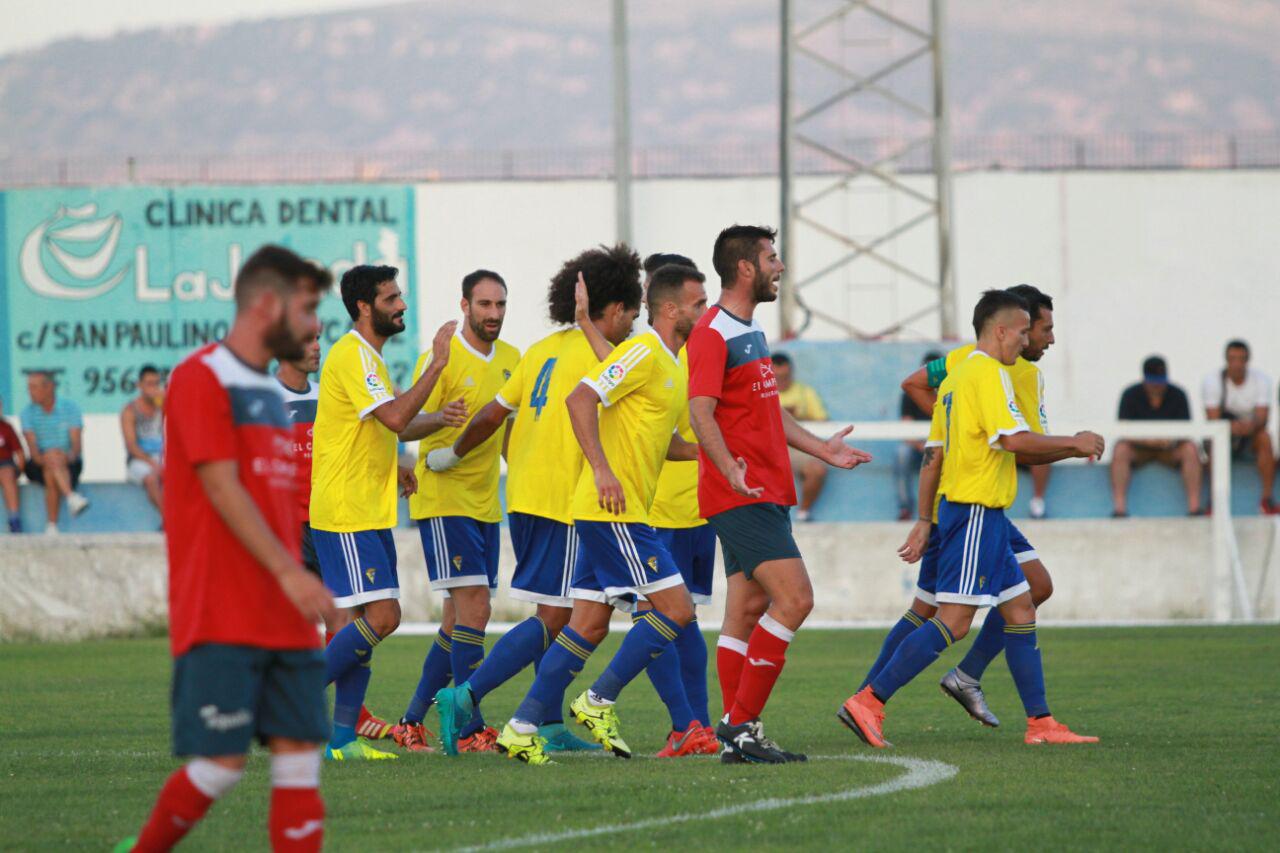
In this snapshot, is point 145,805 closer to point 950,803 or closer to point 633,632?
point 633,632

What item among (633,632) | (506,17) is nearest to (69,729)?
Result: (633,632)

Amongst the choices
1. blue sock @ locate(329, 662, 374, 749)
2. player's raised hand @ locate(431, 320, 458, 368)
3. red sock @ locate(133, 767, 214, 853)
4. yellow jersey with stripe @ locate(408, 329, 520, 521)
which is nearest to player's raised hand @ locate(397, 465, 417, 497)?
yellow jersey with stripe @ locate(408, 329, 520, 521)

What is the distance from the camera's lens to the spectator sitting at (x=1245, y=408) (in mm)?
19438

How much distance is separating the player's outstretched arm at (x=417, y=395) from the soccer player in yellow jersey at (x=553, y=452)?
1.77 ft

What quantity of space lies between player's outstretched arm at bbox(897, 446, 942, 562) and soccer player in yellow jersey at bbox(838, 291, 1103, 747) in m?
0.21

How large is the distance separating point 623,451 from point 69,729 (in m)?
3.69

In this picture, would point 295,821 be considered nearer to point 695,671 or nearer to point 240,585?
point 240,585

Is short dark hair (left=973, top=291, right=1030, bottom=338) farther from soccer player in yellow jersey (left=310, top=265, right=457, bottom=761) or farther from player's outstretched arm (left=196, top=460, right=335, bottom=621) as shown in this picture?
player's outstretched arm (left=196, top=460, right=335, bottom=621)

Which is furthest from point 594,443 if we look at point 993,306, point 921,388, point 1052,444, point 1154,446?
point 1154,446

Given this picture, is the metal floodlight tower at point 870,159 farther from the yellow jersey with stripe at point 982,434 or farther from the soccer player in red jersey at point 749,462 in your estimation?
the soccer player in red jersey at point 749,462

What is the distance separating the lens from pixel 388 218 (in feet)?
91.6

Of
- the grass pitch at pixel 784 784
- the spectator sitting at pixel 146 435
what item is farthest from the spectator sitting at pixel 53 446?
the grass pitch at pixel 784 784

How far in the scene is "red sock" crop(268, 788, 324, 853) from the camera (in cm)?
502

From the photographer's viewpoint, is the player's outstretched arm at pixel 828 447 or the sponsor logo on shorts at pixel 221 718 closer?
the sponsor logo on shorts at pixel 221 718
